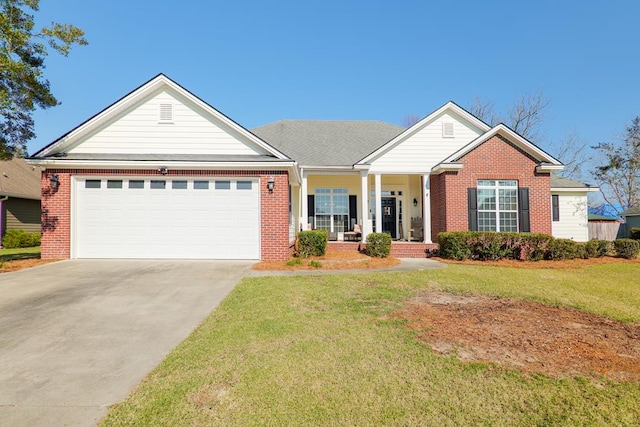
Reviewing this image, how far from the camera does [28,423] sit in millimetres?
2551

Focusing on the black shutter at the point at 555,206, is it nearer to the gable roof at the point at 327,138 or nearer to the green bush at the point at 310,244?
the gable roof at the point at 327,138

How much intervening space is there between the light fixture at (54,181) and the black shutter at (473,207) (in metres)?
15.4

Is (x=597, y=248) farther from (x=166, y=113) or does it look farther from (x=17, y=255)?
(x=17, y=255)

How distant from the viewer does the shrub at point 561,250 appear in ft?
37.5

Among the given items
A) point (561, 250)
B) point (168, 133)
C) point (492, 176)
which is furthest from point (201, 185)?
point (561, 250)

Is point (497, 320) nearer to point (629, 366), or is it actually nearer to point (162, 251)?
point (629, 366)

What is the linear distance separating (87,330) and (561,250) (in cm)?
1421

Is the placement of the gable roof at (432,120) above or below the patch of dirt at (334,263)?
above

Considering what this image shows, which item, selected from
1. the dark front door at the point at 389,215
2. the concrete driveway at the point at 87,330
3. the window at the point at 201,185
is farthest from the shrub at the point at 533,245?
the window at the point at 201,185

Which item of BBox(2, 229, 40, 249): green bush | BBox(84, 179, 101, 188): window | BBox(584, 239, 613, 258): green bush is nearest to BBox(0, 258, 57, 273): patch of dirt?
BBox(84, 179, 101, 188): window

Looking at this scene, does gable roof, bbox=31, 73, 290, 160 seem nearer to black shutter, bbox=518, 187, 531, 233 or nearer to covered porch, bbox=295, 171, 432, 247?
covered porch, bbox=295, 171, 432, 247

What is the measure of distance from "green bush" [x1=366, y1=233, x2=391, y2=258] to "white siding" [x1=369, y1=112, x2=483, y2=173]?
12.2 ft

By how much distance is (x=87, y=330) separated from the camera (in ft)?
15.2

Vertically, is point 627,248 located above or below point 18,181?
below
